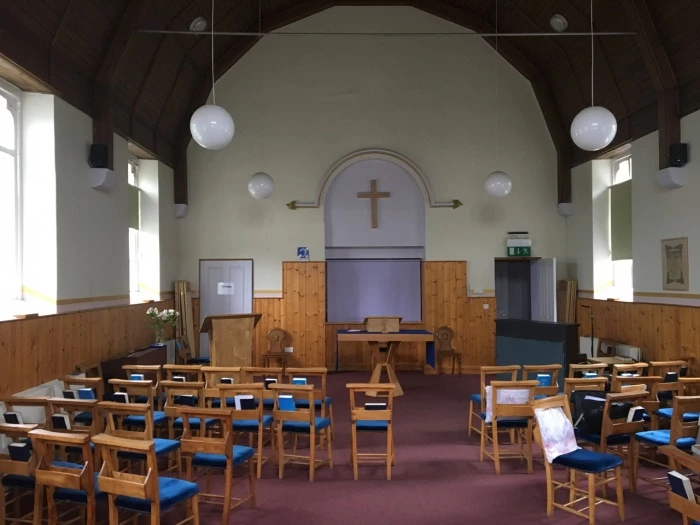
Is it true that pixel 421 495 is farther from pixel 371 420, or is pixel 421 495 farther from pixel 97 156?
pixel 97 156

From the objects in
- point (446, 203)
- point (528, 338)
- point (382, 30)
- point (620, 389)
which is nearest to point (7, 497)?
point (620, 389)

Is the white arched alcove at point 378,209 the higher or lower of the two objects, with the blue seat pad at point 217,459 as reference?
higher

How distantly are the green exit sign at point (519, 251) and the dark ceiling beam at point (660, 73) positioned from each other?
348 cm

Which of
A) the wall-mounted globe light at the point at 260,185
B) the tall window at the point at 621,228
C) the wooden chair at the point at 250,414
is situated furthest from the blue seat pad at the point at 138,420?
the tall window at the point at 621,228

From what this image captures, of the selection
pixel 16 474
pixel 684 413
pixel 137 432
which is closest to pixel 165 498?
pixel 137 432

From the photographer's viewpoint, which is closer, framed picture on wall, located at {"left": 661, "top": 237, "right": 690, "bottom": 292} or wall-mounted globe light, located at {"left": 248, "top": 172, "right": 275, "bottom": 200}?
framed picture on wall, located at {"left": 661, "top": 237, "right": 690, "bottom": 292}

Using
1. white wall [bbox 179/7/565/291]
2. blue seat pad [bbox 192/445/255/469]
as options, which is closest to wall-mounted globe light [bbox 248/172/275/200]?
white wall [bbox 179/7/565/291]

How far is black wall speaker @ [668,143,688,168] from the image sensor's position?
25.5 feet

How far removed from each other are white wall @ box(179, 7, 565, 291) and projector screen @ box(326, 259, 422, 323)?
2.06 feet

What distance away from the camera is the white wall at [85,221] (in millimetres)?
6848

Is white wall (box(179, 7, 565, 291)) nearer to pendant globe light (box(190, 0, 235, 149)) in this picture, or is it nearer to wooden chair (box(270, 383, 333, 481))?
pendant globe light (box(190, 0, 235, 149))

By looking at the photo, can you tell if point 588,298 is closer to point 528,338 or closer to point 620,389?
point 528,338

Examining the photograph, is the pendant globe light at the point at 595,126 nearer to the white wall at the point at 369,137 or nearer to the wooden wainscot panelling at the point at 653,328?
the wooden wainscot panelling at the point at 653,328

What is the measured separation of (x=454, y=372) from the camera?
36.4 ft
